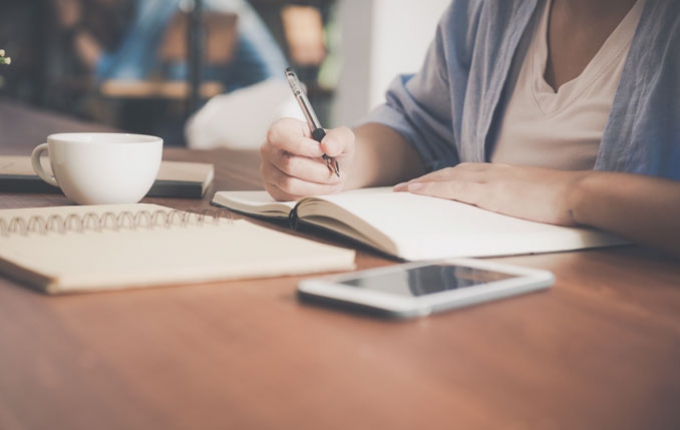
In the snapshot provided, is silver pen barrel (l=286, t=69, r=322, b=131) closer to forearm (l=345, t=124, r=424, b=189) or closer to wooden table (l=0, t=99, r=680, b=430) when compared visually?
forearm (l=345, t=124, r=424, b=189)

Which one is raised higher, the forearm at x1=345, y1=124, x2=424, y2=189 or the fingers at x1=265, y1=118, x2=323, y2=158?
the fingers at x1=265, y1=118, x2=323, y2=158

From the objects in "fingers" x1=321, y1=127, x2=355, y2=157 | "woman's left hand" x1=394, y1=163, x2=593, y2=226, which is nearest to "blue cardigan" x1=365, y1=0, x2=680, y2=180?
"woman's left hand" x1=394, y1=163, x2=593, y2=226

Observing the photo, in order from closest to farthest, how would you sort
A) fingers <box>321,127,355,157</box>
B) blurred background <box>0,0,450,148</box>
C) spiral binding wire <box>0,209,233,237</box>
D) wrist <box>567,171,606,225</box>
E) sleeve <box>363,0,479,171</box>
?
spiral binding wire <box>0,209,233,237</box> < wrist <box>567,171,606,225</box> < fingers <box>321,127,355,157</box> < sleeve <box>363,0,479,171</box> < blurred background <box>0,0,450,148</box>

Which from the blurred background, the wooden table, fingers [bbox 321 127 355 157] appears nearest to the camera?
the wooden table

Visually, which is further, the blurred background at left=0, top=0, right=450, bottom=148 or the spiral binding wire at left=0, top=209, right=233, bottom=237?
the blurred background at left=0, top=0, right=450, bottom=148

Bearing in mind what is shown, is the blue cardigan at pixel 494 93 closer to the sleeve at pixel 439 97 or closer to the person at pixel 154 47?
the sleeve at pixel 439 97

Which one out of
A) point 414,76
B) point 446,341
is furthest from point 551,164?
point 446,341

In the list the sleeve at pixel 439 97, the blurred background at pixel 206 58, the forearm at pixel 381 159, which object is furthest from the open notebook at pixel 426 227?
the blurred background at pixel 206 58

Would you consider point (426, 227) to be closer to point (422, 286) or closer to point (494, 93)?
point (422, 286)

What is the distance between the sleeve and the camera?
119 cm

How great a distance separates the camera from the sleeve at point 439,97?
3.91ft

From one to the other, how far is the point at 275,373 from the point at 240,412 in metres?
0.05

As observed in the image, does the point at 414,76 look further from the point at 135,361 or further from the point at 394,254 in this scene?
the point at 135,361

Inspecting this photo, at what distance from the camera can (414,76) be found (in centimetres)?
132
